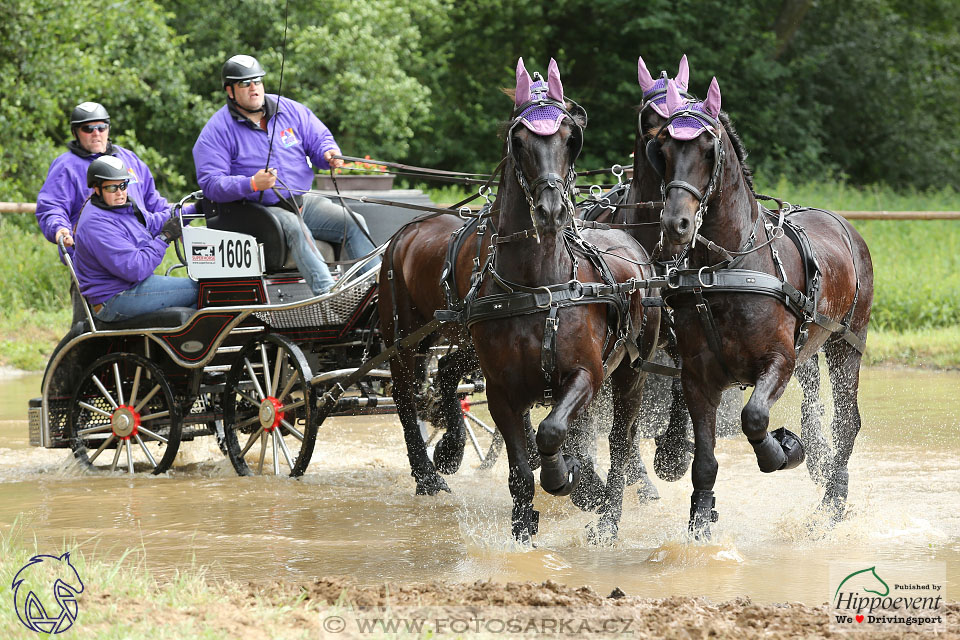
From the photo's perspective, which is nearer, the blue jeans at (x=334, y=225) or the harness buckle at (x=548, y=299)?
the harness buckle at (x=548, y=299)

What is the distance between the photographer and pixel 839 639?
12.4ft

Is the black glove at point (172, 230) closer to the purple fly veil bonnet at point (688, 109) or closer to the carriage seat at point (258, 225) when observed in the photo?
the carriage seat at point (258, 225)

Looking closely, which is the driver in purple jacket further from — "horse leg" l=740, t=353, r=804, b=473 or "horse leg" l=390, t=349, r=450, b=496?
"horse leg" l=740, t=353, r=804, b=473

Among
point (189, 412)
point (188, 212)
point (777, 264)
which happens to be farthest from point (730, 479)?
point (188, 212)

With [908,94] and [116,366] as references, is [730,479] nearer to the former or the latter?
[116,366]

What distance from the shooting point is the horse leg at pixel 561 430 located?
4.83m

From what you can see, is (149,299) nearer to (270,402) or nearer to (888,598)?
(270,402)

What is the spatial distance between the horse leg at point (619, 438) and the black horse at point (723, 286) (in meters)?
0.44

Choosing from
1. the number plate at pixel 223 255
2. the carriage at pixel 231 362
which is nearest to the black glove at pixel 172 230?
the carriage at pixel 231 362

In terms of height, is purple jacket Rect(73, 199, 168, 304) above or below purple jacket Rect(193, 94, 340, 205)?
below

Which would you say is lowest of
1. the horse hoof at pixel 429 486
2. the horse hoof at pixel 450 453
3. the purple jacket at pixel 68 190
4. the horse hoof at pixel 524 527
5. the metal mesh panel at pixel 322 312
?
the horse hoof at pixel 429 486

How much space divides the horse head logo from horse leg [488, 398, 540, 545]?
1.33m

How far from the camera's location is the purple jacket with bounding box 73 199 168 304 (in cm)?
711

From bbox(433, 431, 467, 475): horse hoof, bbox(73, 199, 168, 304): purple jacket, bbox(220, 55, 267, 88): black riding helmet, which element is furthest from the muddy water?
bbox(220, 55, 267, 88): black riding helmet
